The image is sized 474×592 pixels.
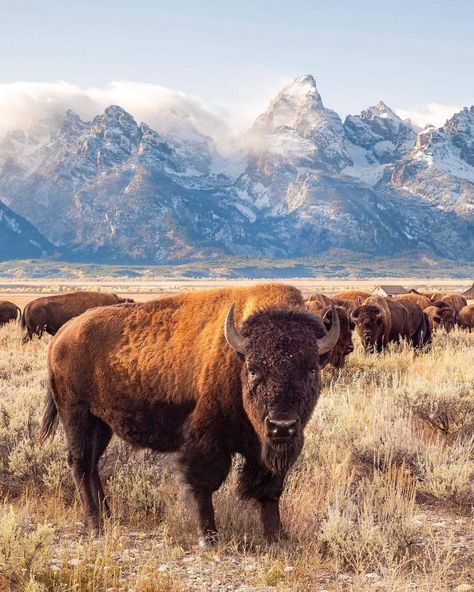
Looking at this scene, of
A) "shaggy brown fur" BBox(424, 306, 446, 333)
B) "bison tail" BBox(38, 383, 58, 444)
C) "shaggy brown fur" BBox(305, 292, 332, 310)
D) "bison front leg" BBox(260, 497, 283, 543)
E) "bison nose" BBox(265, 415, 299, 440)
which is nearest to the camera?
"bison nose" BBox(265, 415, 299, 440)

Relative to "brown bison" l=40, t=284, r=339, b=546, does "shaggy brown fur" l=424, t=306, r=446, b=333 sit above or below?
below

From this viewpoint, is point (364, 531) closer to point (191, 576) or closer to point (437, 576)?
point (437, 576)

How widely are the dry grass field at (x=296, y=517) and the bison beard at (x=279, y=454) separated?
0.56m

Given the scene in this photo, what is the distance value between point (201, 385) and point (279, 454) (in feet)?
2.58

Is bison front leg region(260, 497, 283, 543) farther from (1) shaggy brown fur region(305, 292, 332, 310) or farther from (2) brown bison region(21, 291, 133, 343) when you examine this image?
(2) brown bison region(21, 291, 133, 343)

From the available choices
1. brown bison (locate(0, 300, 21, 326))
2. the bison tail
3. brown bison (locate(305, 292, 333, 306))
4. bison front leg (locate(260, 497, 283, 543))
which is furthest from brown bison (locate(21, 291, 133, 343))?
bison front leg (locate(260, 497, 283, 543))

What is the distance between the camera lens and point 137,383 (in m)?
6.20

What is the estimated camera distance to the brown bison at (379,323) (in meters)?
16.8

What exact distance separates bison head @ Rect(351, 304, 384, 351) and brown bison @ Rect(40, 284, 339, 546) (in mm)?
10501

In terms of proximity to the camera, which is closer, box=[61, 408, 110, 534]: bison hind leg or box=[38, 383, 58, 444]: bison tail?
box=[61, 408, 110, 534]: bison hind leg

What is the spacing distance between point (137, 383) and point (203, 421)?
76 centimetres

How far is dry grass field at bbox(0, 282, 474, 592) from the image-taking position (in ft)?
16.6

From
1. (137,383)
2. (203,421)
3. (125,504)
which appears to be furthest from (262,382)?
(125,504)

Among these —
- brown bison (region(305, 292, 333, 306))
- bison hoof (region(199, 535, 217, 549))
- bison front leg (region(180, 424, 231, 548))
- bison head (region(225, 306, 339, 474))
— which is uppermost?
bison head (region(225, 306, 339, 474))
